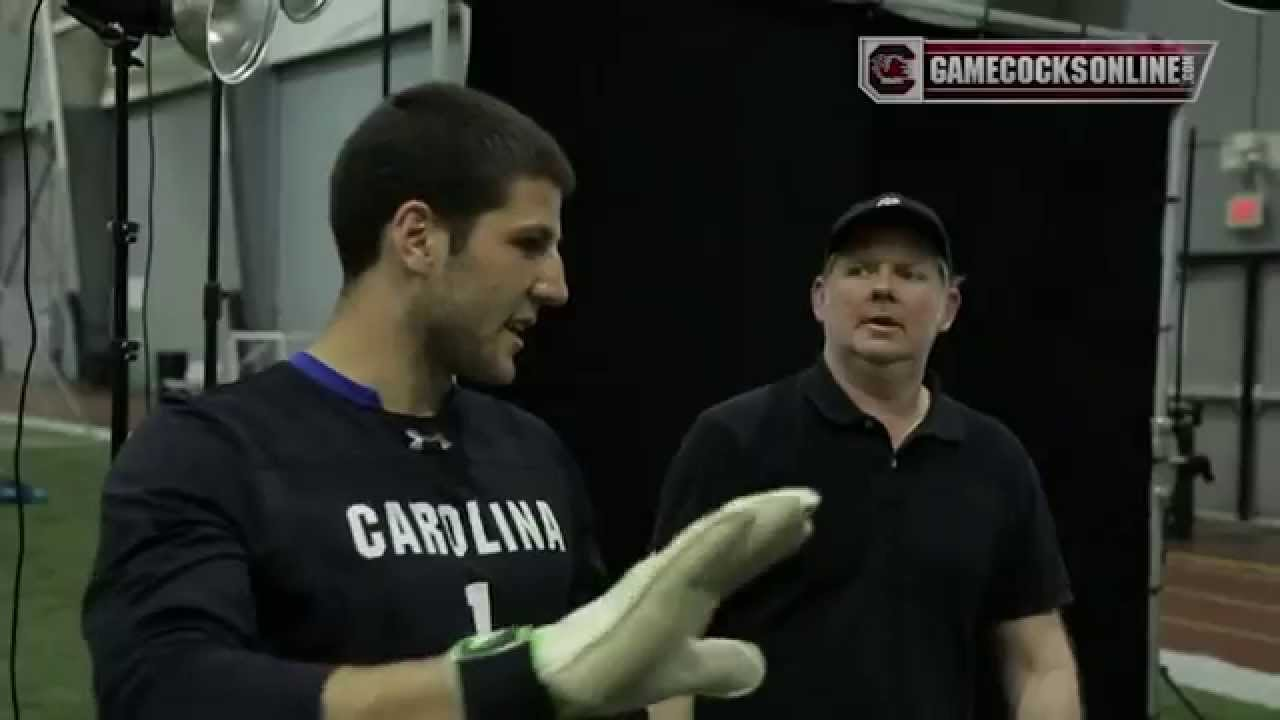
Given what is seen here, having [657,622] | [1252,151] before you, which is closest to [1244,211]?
[1252,151]

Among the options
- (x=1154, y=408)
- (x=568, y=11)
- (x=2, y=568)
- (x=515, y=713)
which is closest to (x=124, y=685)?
(x=515, y=713)

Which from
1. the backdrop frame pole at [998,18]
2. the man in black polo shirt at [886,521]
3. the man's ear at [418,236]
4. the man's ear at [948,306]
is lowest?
the man in black polo shirt at [886,521]

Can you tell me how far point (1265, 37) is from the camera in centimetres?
1016

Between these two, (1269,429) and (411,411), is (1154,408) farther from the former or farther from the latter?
(1269,429)

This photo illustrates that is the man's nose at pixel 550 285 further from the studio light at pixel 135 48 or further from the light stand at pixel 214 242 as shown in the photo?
the light stand at pixel 214 242

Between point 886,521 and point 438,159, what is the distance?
3.14ft

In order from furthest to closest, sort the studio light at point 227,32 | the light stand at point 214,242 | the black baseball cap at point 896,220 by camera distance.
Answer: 1. the light stand at point 214,242
2. the studio light at point 227,32
3. the black baseball cap at point 896,220

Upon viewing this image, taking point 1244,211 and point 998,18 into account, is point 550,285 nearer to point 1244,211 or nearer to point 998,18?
point 998,18

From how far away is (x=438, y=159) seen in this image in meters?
1.21

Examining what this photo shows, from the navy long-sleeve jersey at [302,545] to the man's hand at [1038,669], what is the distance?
82 cm

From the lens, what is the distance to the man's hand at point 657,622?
0.92 meters

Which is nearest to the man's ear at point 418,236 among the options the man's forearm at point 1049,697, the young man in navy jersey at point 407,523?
the young man in navy jersey at point 407,523

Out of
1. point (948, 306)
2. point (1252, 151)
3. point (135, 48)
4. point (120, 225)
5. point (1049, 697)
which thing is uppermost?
point (1252, 151)

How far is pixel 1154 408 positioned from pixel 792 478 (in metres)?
2.12
